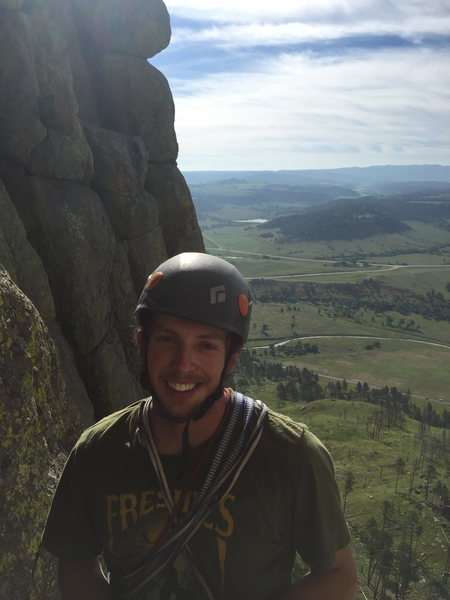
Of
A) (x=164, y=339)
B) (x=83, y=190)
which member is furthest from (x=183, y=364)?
(x=83, y=190)

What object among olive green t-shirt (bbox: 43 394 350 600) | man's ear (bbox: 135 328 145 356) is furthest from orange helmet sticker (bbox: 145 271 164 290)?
olive green t-shirt (bbox: 43 394 350 600)

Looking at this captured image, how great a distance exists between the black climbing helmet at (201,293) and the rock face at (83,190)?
13.2 ft

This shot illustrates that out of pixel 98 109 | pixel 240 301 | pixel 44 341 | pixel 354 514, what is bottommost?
pixel 354 514

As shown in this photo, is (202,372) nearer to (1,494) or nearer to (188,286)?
(188,286)

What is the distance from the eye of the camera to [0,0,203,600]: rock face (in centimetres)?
2428

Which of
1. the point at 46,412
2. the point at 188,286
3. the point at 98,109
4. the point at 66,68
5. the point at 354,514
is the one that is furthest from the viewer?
the point at 354,514

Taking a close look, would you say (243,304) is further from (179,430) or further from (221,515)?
(221,515)

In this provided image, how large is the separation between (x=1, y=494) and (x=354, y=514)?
12042 centimetres

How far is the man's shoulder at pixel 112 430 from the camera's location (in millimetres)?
5875

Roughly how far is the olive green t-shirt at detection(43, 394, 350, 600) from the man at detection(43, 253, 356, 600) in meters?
0.01

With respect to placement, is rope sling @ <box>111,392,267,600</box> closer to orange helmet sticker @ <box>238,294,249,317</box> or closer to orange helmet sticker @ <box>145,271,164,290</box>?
orange helmet sticker @ <box>238,294,249,317</box>

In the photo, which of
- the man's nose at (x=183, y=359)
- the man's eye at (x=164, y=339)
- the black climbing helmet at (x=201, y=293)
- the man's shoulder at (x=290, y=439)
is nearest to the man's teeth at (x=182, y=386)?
the man's nose at (x=183, y=359)

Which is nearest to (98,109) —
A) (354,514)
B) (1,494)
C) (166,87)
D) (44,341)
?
(166,87)

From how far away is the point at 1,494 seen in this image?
7832mm
